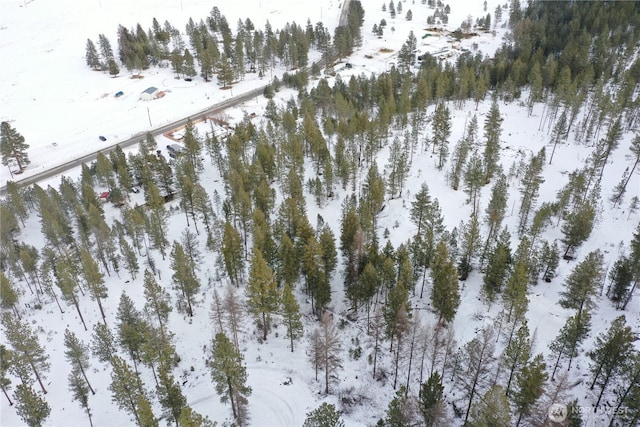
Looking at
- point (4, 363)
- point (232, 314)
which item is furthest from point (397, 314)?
point (4, 363)

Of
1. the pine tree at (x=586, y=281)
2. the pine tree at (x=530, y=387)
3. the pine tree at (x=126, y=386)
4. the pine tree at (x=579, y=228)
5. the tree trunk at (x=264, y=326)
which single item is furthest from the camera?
the pine tree at (x=579, y=228)

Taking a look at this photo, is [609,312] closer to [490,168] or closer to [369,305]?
[369,305]

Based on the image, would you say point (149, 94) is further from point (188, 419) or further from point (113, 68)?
point (188, 419)

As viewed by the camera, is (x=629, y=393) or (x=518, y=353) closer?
(x=629, y=393)

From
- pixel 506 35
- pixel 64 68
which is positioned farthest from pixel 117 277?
pixel 506 35

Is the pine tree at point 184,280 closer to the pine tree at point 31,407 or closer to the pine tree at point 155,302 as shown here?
the pine tree at point 155,302

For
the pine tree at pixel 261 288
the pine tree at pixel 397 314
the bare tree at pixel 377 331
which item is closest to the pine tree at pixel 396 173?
the bare tree at pixel 377 331
